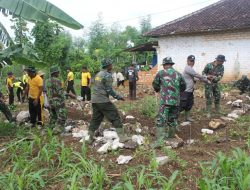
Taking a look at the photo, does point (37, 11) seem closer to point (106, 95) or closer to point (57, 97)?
point (106, 95)

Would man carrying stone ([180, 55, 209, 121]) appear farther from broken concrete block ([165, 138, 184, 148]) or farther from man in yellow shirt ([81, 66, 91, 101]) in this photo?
man in yellow shirt ([81, 66, 91, 101])

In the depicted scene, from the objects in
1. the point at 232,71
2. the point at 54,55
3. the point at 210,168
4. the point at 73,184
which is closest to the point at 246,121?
the point at 210,168

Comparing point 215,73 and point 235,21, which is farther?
point 235,21

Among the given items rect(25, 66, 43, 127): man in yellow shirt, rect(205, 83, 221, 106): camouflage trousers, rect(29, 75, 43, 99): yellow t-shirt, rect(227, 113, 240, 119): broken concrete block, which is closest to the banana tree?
rect(25, 66, 43, 127): man in yellow shirt

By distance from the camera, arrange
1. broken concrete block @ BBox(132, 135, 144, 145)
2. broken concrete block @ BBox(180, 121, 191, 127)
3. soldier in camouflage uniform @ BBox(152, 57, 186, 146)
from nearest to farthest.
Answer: broken concrete block @ BBox(132, 135, 144, 145)
soldier in camouflage uniform @ BBox(152, 57, 186, 146)
broken concrete block @ BBox(180, 121, 191, 127)

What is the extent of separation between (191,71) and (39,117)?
379 centimetres

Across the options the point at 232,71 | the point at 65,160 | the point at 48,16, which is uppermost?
the point at 48,16

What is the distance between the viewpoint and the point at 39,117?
8.42 metres

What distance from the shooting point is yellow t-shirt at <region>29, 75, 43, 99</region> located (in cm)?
788

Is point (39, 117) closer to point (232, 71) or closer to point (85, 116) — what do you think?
point (85, 116)

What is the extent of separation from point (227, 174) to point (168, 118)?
2317mm

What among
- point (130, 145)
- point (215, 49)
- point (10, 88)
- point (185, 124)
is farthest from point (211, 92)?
point (215, 49)

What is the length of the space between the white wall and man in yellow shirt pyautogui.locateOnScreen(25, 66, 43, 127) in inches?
433

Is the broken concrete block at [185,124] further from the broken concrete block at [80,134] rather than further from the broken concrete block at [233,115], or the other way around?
the broken concrete block at [80,134]
